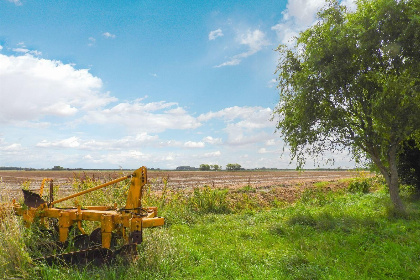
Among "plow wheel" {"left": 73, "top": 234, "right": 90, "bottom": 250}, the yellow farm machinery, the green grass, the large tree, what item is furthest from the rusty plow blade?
the large tree

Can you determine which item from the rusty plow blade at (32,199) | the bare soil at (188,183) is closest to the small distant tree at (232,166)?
the bare soil at (188,183)

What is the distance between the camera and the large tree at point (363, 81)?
1214 cm

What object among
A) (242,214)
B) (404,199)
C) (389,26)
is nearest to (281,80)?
(389,26)

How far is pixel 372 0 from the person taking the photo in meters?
13.5

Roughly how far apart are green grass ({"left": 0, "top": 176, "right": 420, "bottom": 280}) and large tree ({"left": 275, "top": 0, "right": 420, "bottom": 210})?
3.31 m

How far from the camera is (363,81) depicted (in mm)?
12984

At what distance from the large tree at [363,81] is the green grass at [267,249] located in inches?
130

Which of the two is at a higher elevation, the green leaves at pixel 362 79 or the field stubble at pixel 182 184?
the green leaves at pixel 362 79

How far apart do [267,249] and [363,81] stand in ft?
28.9

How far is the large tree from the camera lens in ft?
39.8

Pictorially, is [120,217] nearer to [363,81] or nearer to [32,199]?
[32,199]

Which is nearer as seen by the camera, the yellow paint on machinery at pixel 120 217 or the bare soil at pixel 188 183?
the yellow paint on machinery at pixel 120 217

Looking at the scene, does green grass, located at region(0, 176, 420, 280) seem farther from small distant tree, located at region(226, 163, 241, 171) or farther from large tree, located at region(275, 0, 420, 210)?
small distant tree, located at region(226, 163, 241, 171)

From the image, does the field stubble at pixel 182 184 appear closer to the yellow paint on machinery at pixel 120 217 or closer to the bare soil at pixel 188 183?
the bare soil at pixel 188 183
